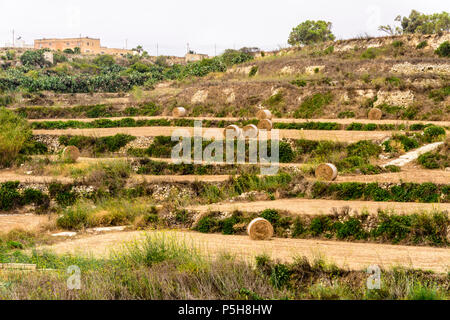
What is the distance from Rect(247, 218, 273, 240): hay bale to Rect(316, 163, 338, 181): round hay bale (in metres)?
5.51

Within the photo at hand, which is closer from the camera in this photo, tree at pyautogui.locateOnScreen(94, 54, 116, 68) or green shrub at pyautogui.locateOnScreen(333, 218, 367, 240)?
green shrub at pyautogui.locateOnScreen(333, 218, 367, 240)

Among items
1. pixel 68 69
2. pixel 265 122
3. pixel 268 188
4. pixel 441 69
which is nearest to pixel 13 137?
pixel 265 122

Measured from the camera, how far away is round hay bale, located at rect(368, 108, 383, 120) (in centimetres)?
3209

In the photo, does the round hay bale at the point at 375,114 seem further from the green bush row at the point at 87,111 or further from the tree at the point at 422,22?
the tree at the point at 422,22

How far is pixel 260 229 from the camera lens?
51.4 feet

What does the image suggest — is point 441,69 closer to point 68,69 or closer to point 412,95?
point 412,95

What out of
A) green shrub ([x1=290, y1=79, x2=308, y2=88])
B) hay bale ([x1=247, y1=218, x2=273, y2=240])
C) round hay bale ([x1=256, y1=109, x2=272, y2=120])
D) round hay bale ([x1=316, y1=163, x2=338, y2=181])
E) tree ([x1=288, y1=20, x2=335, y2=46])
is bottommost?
hay bale ([x1=247, y1=218, x2=273, y2=240])

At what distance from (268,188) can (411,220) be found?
715 cm

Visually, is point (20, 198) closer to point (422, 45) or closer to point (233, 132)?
point (233, 132)

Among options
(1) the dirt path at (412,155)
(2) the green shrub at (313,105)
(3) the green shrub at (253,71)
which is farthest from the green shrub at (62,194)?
(3) the green shrub at (253,71)

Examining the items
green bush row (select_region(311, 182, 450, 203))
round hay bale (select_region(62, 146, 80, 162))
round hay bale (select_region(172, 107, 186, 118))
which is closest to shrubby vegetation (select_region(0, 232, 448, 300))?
green bush row (select_region(311, 182, 450, 203))

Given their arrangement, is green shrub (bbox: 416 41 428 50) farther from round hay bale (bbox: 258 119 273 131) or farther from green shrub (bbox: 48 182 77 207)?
green shrub (bbox: 48 182 77 207)

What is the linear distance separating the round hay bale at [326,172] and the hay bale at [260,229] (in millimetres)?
5513

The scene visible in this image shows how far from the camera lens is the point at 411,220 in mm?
14750
